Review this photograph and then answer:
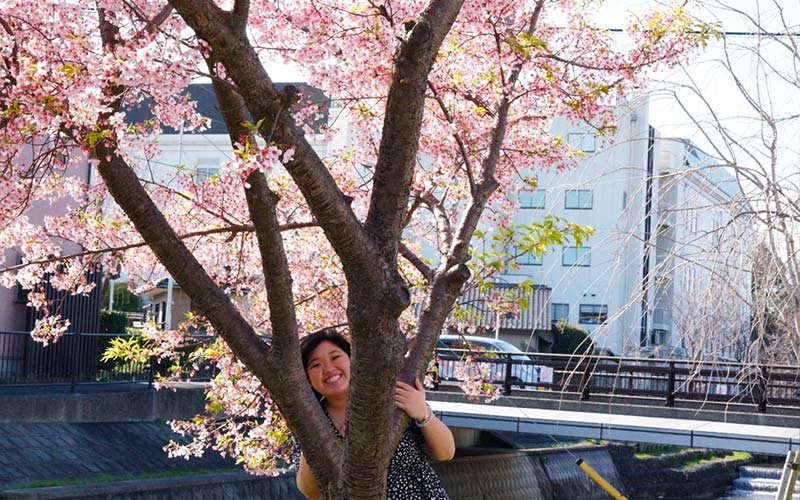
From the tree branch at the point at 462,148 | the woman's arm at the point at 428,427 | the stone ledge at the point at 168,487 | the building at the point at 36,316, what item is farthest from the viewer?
the building at the point at 36,316

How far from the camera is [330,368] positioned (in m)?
4.68

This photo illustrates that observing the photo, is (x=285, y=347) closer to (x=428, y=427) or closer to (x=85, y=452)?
(x=428, y=427)

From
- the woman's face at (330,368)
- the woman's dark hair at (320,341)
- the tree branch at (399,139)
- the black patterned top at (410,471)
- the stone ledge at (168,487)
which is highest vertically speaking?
the tree branch at (399,139)

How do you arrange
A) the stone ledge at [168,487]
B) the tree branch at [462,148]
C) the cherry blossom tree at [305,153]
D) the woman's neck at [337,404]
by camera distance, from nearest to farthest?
1. the cherry blossom tree at [305,153]
2. the woman's neck at [337,404]
3. the tree branch at [462,148]
4. the stone ledge at [168,487]

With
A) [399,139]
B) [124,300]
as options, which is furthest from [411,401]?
[124,300]

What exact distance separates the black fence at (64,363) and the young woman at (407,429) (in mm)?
11881

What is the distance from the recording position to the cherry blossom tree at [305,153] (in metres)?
4.09

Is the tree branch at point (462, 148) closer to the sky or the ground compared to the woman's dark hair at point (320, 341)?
closer to the sky

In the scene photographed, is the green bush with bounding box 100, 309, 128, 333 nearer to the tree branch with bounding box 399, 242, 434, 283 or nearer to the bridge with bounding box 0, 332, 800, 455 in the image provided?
the bridge with bounding box 0, 332, 800, 455

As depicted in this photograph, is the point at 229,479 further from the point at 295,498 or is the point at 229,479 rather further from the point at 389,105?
the point at 389,105

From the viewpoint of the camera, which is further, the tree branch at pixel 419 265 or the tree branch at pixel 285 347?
the tree branch at pixel 419 265

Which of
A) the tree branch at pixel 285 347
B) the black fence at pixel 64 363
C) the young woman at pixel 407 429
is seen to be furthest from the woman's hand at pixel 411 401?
the black fence at pixel 64 363

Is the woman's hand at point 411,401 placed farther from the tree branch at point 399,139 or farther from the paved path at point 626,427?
the paved path at point 626,427

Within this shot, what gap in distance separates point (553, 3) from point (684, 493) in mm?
21845
